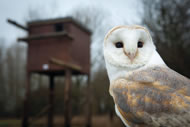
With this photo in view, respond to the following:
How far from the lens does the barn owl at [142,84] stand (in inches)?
45.0

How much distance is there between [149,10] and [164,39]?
0.89 m

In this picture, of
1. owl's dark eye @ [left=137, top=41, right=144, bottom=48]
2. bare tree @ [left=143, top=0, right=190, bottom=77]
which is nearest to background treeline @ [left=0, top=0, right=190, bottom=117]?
bare tree @ [left=143, top=0, right=190, bottom=77]

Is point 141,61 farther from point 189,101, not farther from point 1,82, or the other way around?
point 1,82

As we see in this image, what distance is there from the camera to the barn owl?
3.75 feet

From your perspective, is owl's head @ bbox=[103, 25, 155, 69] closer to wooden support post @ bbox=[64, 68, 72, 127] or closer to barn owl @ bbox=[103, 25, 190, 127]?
barn owl @ bbox=[103, 25, 190, 127]

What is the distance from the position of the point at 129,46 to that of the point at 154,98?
0.39 meters

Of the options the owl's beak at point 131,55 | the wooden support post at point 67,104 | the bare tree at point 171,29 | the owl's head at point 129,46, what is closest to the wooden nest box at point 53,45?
the wooden support post at point 67,104

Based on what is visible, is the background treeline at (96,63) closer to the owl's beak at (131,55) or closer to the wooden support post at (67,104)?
the wooden support post at (67,104)

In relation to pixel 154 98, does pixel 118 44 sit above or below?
above

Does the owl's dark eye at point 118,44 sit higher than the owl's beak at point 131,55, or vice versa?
the owl's dark eye at point 118,44

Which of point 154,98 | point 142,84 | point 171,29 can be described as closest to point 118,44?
point 142,84

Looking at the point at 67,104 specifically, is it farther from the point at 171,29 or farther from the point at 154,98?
the point at 154,98

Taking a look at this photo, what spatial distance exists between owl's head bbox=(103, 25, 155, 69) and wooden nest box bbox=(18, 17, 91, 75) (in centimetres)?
425

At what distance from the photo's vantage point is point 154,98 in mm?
1179
